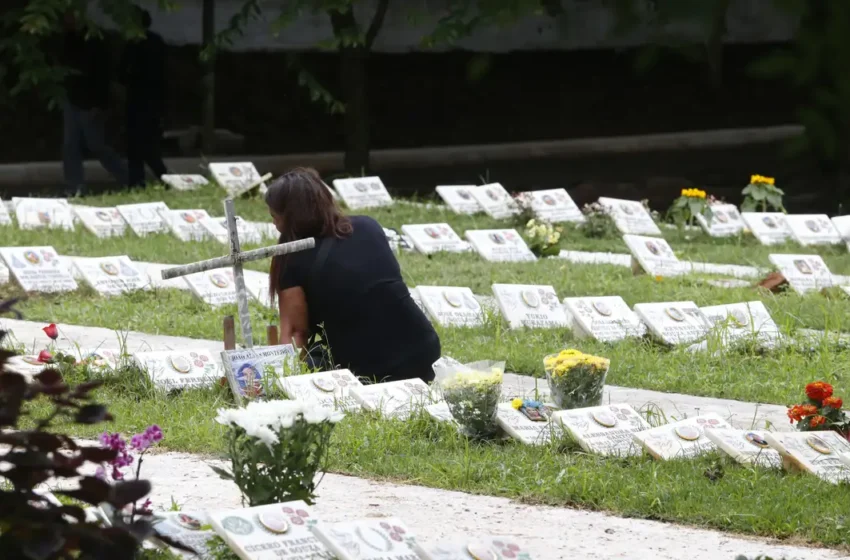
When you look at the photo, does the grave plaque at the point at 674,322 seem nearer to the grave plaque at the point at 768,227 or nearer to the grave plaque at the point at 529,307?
the grave plaque at the point at 529,307

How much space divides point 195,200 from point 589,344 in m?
6.53

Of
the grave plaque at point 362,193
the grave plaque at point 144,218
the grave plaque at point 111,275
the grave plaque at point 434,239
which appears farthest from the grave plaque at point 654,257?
the grave plaque at point 144,218

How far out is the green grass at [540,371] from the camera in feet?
12.7

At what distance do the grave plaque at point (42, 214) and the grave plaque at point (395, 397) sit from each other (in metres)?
6.27

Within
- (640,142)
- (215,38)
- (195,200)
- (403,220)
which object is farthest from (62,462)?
(640,142)

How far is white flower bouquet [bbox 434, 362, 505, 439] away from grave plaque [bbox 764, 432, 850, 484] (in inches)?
37.8

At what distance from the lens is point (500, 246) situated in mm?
10102

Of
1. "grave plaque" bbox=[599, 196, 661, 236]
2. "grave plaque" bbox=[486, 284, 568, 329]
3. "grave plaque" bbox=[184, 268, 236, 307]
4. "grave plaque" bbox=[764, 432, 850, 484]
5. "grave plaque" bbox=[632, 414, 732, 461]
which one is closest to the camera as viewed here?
"grave plaque" bbox=[764, 432, 850, 484]

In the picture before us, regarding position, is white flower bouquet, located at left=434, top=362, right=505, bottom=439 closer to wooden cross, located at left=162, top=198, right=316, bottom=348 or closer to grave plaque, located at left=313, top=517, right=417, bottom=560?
wooden cross, located at left=162, top=198, right=316, bottom=348

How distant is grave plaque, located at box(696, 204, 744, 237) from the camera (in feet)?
37.3

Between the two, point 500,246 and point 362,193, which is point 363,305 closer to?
point 500,246

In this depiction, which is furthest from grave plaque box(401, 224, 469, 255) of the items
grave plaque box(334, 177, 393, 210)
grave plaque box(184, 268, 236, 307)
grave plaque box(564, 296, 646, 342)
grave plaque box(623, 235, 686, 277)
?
grave plaque box(564, 296, 646, 342)

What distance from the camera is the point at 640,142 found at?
52.7 ft

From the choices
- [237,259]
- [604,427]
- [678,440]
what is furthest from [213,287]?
[678,440]
